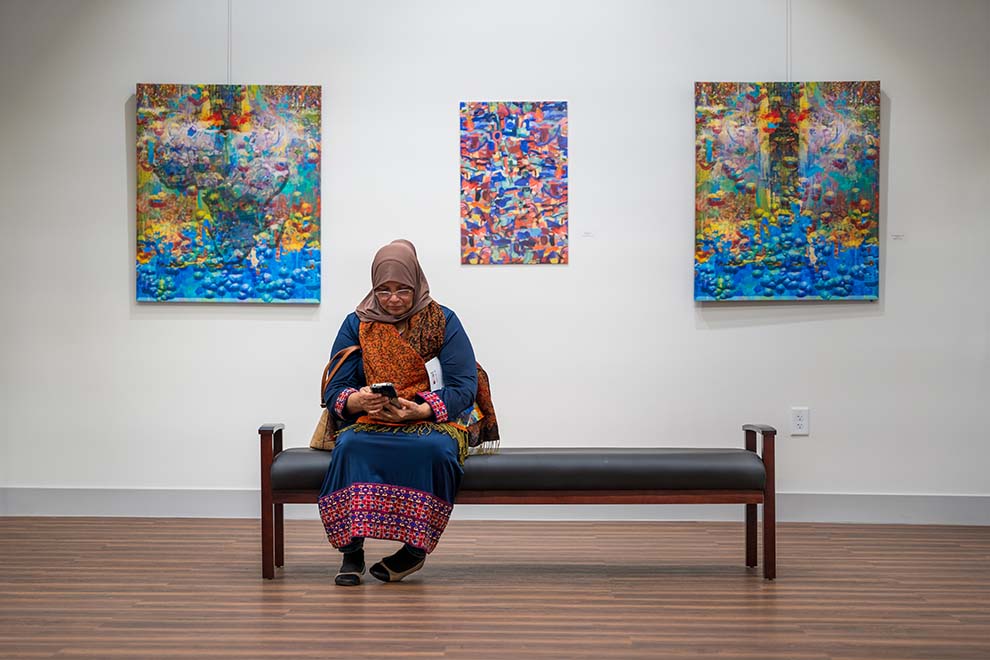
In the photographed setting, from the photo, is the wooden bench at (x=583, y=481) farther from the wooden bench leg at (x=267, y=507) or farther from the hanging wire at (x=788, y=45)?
the hanging wire at (x=788, y=45)

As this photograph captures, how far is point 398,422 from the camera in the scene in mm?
3648

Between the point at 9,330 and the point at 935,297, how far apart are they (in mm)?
4329

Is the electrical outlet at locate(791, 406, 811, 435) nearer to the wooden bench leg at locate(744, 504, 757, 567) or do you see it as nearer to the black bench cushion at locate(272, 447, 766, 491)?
the wooden bench leg at locate(744, 504, 757, 567)

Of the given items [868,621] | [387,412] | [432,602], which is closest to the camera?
[868,621]

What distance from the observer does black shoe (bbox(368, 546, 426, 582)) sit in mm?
3619

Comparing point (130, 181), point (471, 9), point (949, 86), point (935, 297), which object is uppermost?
point (471, 9)

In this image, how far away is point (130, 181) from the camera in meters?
4.98

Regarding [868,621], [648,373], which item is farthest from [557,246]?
[868,621]

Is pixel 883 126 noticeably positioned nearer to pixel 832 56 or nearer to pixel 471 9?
pixel 832 56

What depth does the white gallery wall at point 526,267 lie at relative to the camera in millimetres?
4887

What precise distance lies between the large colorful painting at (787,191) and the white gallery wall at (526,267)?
0.09 meters

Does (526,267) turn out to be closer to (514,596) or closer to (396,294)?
(396,294)

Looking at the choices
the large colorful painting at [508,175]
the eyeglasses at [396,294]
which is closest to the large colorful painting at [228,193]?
the large colorful painting at [508,175]

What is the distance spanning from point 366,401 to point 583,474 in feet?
2.56
